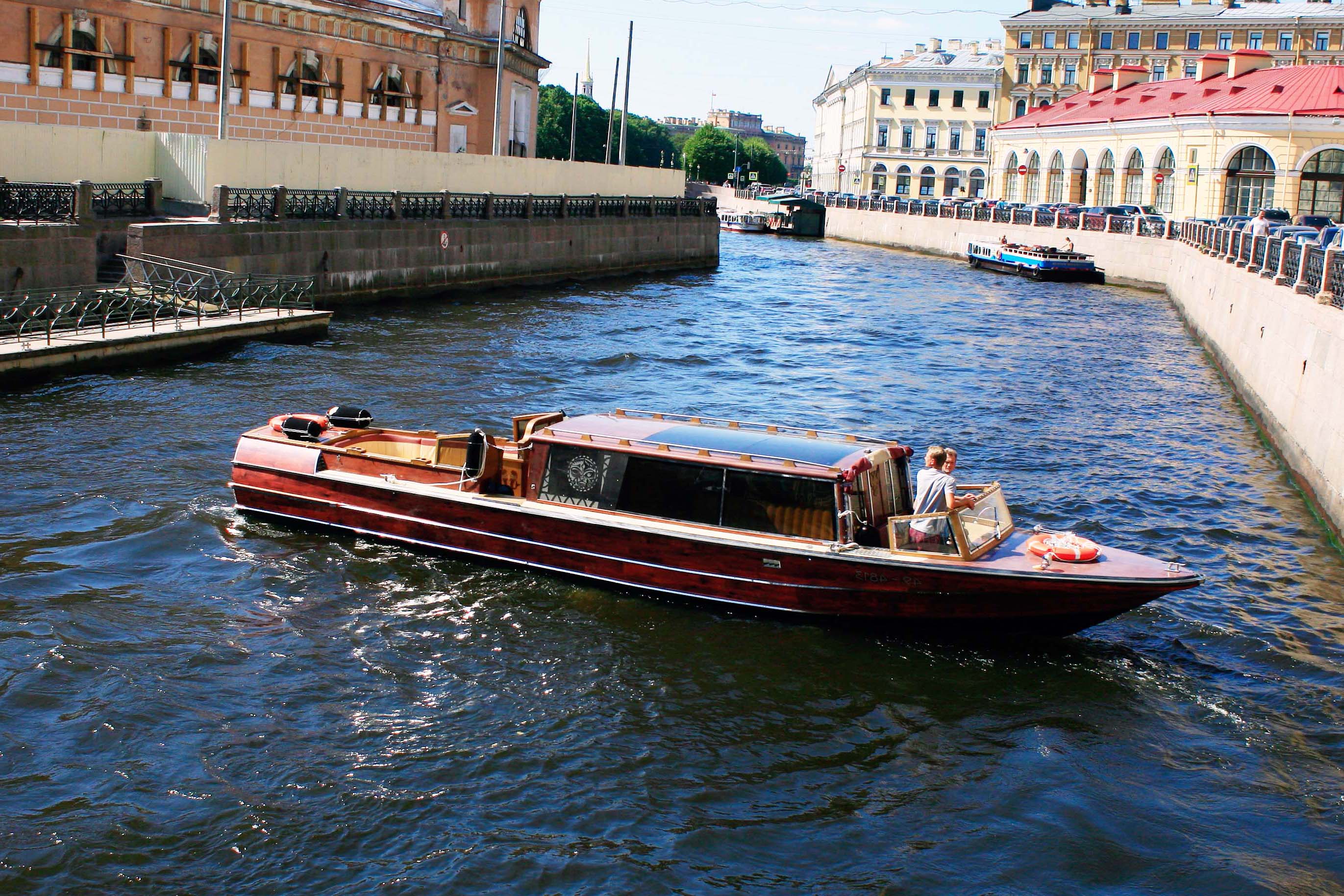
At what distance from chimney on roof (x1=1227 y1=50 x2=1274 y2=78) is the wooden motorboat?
58.9 meters

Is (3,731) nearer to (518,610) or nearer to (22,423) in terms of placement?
(518,610)

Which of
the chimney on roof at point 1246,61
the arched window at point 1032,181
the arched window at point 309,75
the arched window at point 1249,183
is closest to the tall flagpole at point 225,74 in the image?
the arched window at point 309,75

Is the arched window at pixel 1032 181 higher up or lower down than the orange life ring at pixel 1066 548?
higher up

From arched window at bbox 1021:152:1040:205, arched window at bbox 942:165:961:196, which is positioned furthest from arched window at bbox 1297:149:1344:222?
arched window at bbox 942:165:961:196

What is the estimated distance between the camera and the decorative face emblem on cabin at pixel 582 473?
39.9 ft

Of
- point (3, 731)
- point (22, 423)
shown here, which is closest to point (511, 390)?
point (22, 423)

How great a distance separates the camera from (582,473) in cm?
1221

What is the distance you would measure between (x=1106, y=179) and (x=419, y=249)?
43389 mm

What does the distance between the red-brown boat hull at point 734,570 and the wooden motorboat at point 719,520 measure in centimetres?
2

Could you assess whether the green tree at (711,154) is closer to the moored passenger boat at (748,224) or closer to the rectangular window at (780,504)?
the moored passenger boat at (748,224)

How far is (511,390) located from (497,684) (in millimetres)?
12433

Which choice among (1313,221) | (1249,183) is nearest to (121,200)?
(1313,221)

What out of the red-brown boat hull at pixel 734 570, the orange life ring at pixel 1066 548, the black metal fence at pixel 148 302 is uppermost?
the black metal fence at pixel 148 302

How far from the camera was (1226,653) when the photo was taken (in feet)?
37.5
